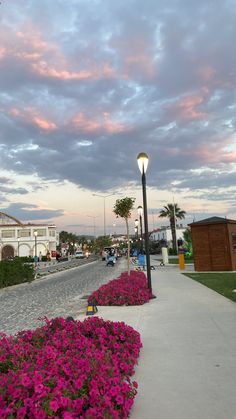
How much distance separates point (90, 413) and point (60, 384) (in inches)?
15.0

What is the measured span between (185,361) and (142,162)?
871cm

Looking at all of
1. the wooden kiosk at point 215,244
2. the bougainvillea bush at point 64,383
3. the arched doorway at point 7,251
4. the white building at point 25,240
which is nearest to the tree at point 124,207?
the wooden kiosk at point 215,244

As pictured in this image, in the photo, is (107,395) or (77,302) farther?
(77,302)

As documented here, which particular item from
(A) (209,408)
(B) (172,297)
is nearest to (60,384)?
(A) (209,408)

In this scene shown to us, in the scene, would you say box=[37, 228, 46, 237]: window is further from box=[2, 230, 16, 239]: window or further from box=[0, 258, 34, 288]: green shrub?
box=[0, 258, 34, 288]: green shrub

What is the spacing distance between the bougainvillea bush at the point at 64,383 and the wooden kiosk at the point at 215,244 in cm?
2040

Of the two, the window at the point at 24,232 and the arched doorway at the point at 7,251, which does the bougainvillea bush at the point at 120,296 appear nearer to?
the arched doorway at the point at 7,251

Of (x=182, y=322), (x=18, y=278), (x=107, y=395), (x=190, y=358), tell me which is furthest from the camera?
(x=18, y=278)

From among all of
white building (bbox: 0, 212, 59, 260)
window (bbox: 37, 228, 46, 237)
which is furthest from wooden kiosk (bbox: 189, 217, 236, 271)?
window (bbox: 37, 228, 46, 237)

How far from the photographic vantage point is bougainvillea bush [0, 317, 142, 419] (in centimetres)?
304

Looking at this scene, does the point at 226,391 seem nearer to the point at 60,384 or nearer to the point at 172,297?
the point at 60,384

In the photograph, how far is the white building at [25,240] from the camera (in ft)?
339

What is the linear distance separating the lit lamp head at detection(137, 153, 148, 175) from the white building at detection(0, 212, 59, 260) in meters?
90.1

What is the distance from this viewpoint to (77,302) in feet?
43.7
